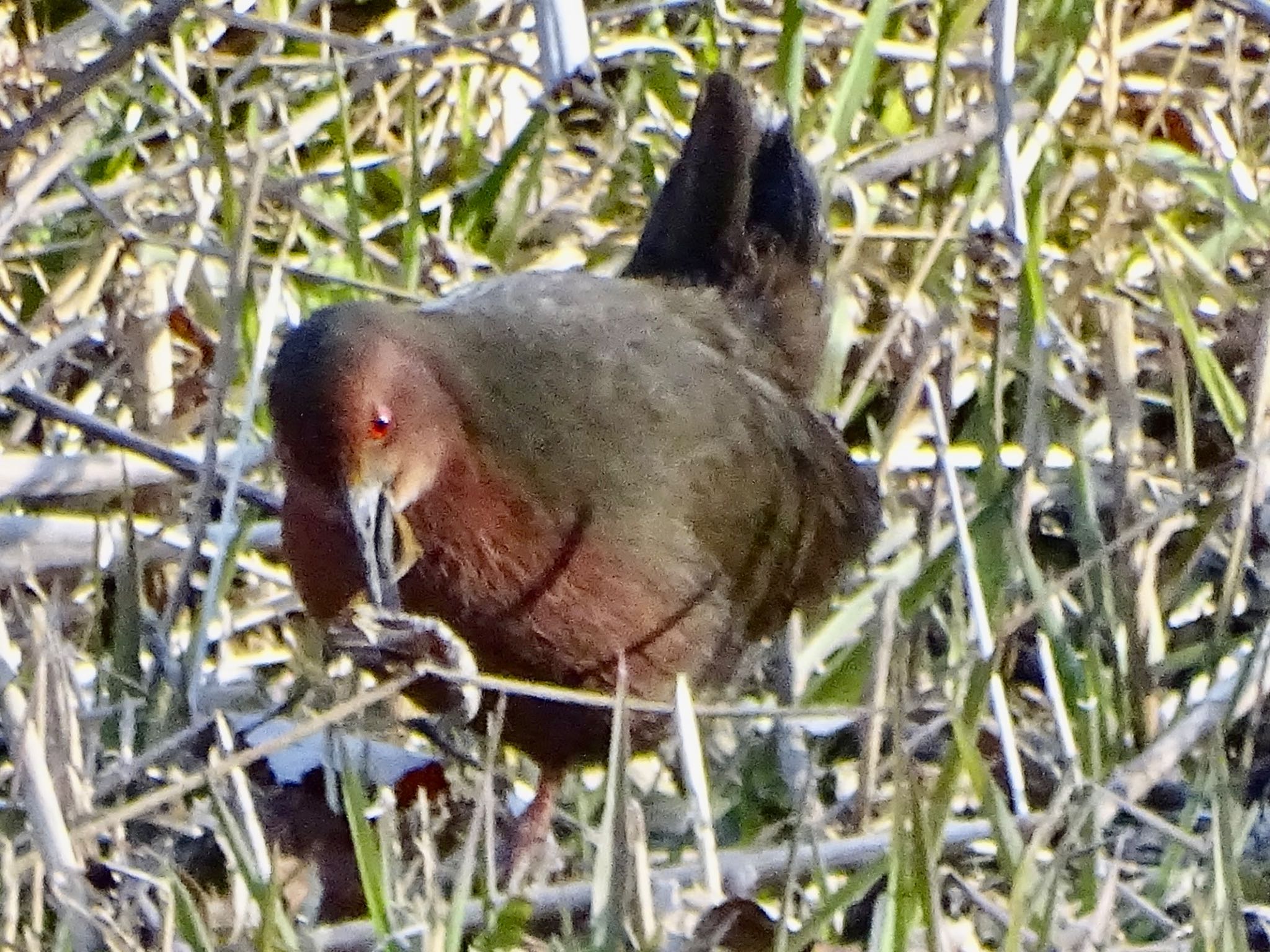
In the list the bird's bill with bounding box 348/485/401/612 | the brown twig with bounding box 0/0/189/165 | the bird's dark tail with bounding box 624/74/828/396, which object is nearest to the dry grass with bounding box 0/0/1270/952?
the brown twig with bounding box 0/0/189/165

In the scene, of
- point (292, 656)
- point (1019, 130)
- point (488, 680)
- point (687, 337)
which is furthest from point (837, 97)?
point (488, 680)

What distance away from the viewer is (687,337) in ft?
11.0

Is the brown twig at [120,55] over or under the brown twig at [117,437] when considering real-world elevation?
over

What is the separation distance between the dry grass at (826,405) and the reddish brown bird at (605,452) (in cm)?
14

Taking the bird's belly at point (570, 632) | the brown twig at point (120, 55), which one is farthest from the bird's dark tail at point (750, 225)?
the brown twig at point (120, 55)

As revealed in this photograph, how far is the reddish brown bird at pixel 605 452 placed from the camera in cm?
267

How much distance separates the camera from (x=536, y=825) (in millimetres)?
2922

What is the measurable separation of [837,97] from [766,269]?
445 mm

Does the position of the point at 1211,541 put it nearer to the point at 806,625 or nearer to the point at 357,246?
the point at 806,625

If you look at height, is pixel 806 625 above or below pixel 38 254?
below

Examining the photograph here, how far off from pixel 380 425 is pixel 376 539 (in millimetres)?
167

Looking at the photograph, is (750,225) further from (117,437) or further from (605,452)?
(117,437)

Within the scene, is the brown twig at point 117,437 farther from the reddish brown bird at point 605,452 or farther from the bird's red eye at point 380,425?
the bird's red eye at point 380,425

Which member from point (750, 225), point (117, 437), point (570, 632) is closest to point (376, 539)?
point (570, 632)
